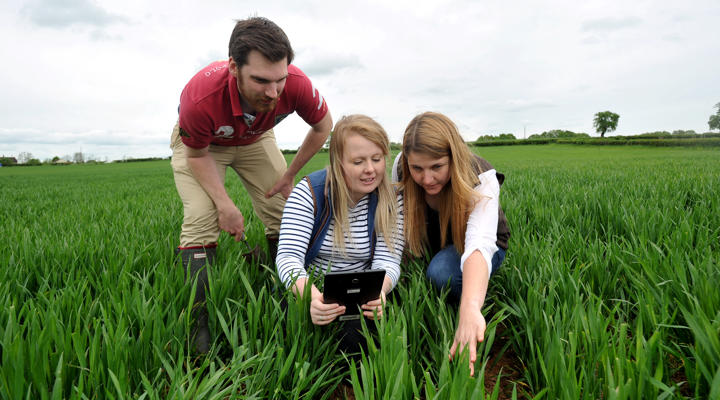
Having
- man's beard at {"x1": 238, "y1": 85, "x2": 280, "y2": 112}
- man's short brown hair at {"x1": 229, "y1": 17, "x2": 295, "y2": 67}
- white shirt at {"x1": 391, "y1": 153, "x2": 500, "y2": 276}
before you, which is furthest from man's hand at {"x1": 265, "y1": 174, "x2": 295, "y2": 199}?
white shirt at {"x1": 391, "y1": 153, "x2": 500, "y2": 276}

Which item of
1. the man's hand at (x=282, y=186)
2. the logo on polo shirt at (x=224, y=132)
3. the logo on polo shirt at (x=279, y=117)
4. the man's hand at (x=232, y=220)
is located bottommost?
the man's hand at (x=232, y=220)

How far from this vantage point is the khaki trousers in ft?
7.75

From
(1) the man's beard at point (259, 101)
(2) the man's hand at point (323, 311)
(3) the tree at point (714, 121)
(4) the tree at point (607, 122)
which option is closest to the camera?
(2) the man's hand at point (323, 311)

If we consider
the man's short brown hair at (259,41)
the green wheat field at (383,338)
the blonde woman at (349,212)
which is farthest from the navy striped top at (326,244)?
the man's short brown hair at (259,41)

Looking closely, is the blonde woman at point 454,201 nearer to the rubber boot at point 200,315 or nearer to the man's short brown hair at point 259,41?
the man's short brown hair at point 259,41

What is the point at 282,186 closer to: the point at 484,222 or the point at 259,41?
the point at 259,41

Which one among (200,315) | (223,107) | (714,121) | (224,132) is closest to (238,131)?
(224,132)

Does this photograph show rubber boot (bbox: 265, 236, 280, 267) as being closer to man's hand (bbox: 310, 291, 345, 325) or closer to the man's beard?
the man's beard

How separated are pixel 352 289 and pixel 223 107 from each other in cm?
145

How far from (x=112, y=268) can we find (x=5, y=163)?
8965 centimetres

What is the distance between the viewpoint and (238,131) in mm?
2475

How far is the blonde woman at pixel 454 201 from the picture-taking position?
61.0 inches

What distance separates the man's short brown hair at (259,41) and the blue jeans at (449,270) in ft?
4.33

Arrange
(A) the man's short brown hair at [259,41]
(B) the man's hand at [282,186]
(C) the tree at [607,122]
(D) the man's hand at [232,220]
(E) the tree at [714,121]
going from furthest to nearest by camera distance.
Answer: (C) the tree at [607,122]
(E) the tree at [714,121]
(B) the man's hand at [282,186]
(D) the man's hand at [232,220]
(A) the man's short brown hair at [259,41]
